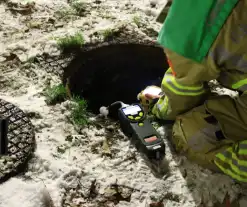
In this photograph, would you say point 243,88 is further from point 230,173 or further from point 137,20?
point 137,20

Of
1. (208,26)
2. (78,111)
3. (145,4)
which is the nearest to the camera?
(208,26)

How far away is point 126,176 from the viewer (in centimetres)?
185

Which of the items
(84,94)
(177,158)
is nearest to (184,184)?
(177,158)

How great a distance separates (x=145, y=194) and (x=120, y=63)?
1098 millimetres

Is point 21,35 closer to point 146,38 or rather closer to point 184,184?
point 146,38

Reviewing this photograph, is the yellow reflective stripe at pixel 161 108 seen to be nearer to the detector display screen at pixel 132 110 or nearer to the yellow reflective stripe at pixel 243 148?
→ the detector display screen at pixel 132 110

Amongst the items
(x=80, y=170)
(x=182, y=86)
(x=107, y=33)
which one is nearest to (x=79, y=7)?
(x=107, y=33)

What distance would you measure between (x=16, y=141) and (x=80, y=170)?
1.12 ft

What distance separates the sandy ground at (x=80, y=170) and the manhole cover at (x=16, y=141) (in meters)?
0.04

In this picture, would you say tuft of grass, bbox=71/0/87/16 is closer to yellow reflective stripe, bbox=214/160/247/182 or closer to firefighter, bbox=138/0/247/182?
firefighter, bbox=138/0/247/182

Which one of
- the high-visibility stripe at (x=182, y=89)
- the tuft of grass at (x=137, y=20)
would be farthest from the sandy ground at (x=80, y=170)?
the tuft of grass at (x=137, y=20)

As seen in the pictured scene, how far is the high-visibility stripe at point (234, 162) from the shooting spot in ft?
5.88

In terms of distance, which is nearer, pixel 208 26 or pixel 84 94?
pixel 208 26

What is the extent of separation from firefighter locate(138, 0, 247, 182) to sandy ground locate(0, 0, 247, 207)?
0.33 ft
